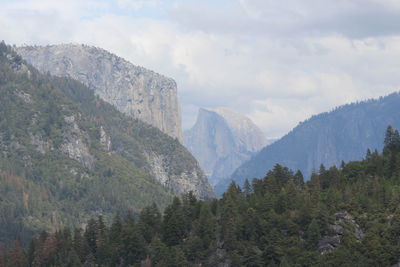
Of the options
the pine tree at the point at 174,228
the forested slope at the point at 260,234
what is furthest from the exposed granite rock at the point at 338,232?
the pine tree at the point at 174,228

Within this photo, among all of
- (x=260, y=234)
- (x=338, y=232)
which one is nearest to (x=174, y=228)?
(x=260, y=234)

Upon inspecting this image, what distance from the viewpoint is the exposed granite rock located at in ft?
520

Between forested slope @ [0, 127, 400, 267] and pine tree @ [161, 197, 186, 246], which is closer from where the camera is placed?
forested slope @ [0, 127, 400, 267]

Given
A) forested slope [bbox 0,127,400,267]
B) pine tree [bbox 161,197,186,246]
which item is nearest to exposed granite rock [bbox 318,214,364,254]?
forested slope [bbox 0,127,400,267]

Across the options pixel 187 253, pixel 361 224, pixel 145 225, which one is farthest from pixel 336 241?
pixel 145 225

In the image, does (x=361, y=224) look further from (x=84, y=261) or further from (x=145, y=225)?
(x=84, y=261)

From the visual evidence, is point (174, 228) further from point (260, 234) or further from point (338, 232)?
point (338, 232)

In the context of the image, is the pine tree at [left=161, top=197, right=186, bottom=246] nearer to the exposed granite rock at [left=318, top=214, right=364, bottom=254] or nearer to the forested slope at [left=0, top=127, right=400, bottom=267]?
the forested slope at [left=0, top=127, right=400, bottom=267]

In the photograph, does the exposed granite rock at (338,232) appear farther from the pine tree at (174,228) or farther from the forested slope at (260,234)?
the pine tree at (174,228)

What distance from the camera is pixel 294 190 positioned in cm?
18788

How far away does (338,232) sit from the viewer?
16225cm

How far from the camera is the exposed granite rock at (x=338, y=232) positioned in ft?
520

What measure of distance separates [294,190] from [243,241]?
24.3 m

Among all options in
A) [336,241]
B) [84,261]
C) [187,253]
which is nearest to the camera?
[336,241]
